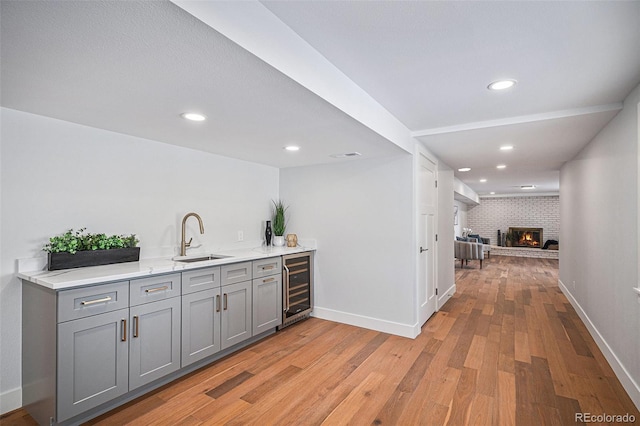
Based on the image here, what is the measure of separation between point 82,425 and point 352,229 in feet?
9.42

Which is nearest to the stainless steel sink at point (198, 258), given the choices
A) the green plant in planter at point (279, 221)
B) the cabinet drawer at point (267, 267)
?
the cabinet drawer at point (267, 267)

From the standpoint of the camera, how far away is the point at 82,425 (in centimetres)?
196

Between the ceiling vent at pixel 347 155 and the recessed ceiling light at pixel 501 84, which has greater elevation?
the recessed ceiling light at pixel 501 84

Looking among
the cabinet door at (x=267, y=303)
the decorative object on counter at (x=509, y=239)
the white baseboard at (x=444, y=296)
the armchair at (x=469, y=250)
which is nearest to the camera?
the cabinet door at (x=267, y=303)

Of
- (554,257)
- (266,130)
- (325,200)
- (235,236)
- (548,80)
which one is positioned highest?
(548,80)

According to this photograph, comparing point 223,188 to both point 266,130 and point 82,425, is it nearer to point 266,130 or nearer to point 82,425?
point 266,130

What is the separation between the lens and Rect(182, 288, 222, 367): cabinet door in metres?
2.50

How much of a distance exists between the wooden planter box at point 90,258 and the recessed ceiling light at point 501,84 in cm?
293

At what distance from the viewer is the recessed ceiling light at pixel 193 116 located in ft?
7.21

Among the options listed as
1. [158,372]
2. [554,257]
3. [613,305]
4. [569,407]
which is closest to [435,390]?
[569,407]

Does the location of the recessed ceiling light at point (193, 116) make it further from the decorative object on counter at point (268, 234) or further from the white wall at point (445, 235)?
the white wall at point (445, 235)

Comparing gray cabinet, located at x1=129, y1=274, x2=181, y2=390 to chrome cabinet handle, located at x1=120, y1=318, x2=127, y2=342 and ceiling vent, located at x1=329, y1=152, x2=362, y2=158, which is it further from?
ceiling vent, located at x1=329, y1=152, x2=362, y2=158

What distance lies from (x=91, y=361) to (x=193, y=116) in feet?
5.53

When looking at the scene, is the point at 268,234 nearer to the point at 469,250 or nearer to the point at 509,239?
the point at 469,250
